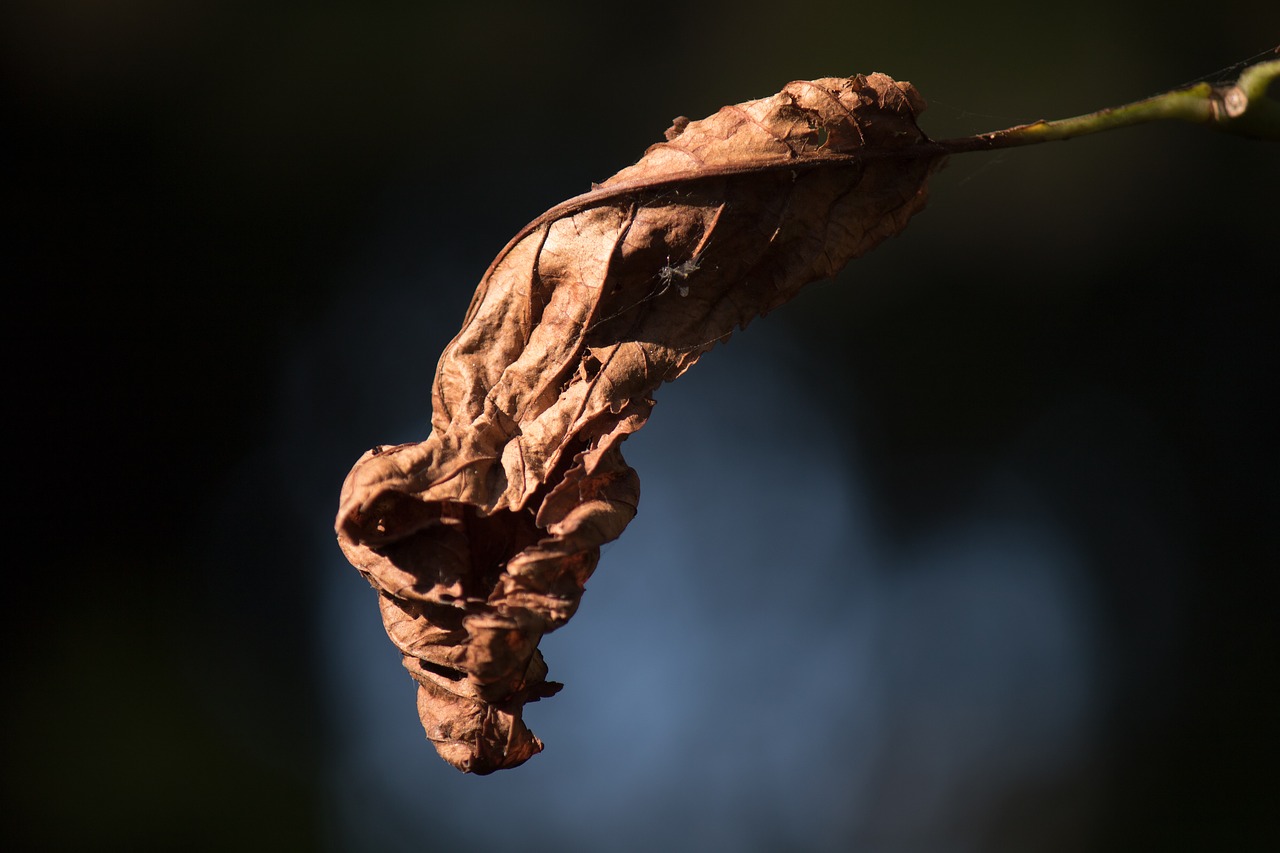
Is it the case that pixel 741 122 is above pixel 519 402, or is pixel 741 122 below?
above

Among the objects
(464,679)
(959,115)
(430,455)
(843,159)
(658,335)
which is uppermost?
(959,115)

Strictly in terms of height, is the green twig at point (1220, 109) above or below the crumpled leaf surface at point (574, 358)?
above

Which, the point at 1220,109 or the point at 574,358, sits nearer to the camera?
the point at 1220,109

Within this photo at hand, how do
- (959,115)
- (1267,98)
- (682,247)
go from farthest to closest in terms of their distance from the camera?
(959,115)
(682,247)
(1267,98)

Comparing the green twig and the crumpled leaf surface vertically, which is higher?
the green twig

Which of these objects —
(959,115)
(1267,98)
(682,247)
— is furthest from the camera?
(959,115)

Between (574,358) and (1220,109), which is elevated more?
(1220,109)

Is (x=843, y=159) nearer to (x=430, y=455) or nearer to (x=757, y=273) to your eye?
(x=757, y=273)

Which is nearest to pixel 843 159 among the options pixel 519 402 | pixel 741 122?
pixel 741 122
